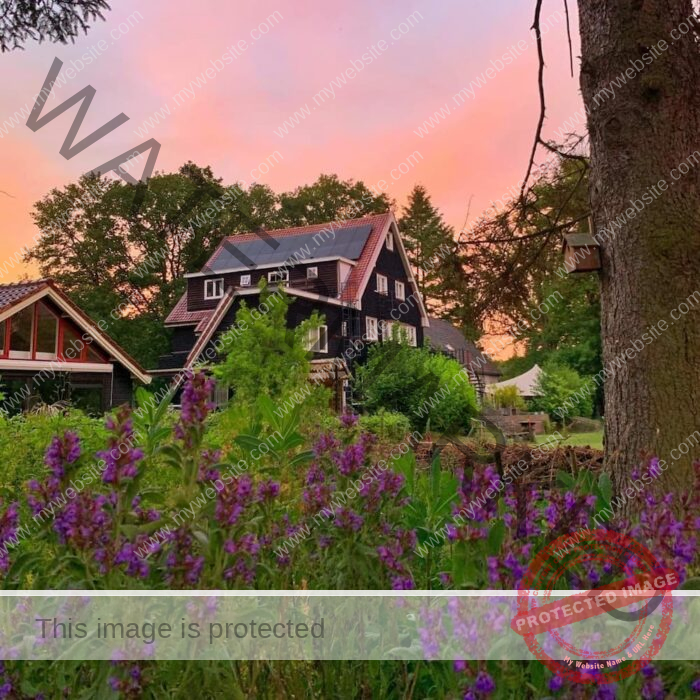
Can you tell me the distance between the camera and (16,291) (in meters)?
16.9

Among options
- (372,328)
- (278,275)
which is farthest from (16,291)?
(372,328)

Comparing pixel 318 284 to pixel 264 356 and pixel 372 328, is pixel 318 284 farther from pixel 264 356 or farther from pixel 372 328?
pixel 264 356

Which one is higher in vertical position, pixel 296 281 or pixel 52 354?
pixel 296 281

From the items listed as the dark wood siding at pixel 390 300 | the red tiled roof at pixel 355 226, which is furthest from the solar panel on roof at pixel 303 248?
the dark wood siding at pixel 390 300

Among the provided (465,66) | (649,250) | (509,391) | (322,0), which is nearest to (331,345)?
(509,391)

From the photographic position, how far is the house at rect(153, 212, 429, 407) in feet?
75.6

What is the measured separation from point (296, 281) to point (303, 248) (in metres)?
1.54

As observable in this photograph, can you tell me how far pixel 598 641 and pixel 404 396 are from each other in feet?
55.2

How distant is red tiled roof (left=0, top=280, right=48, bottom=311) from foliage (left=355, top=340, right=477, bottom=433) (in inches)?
367

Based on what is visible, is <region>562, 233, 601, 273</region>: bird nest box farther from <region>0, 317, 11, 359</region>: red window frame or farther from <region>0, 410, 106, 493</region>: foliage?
<region>0, 317, 11, 359</region>: red window frame

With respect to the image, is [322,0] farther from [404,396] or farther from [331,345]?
[331,345]

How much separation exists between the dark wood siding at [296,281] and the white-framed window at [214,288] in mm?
140

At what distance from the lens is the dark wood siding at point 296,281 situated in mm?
24406

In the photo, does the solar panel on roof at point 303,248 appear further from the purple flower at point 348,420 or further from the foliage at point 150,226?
the purple flower at point 348,420
